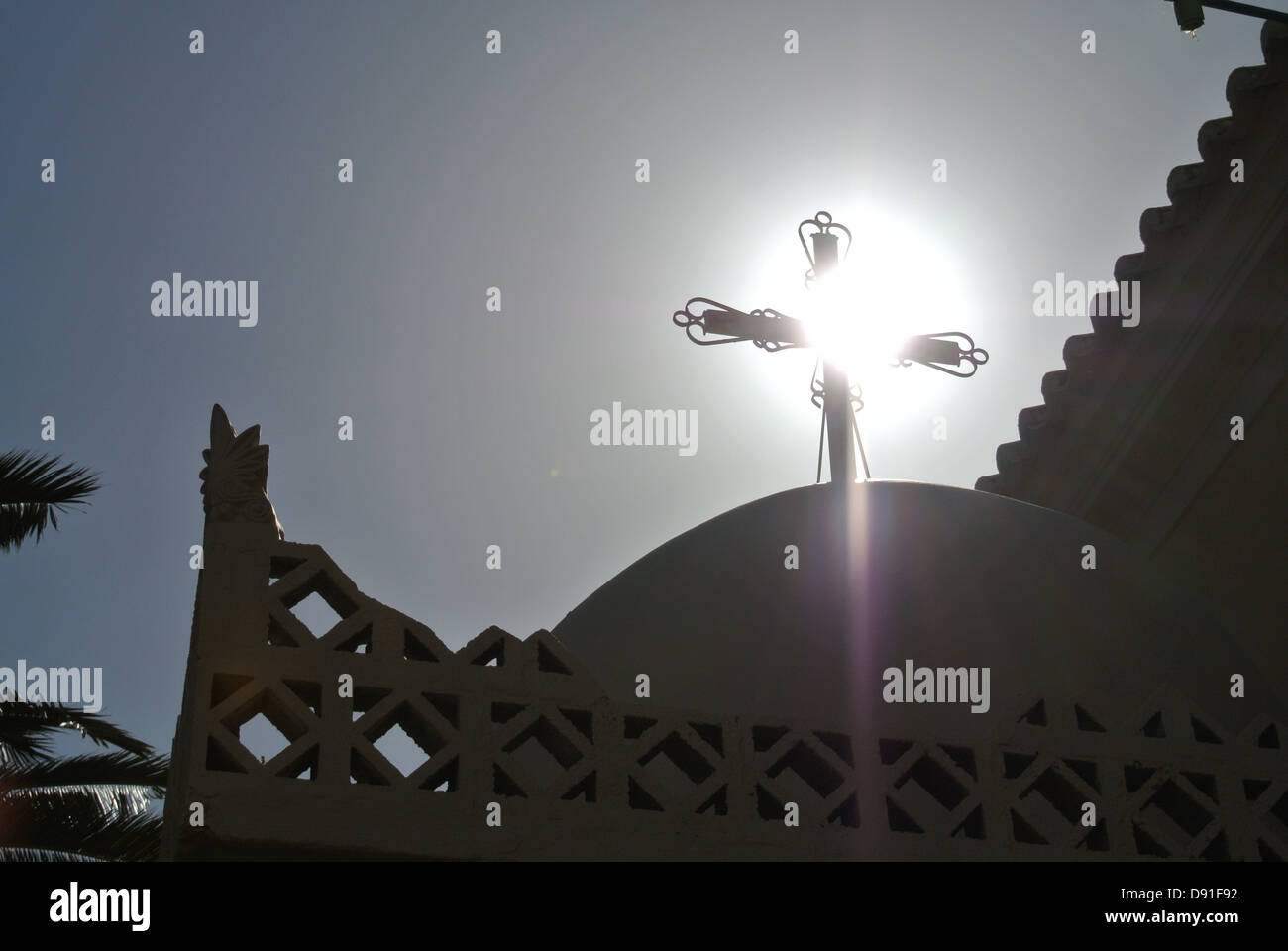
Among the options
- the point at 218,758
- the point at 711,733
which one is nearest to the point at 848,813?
the point at 711,733

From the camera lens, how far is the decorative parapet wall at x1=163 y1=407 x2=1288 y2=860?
4887 millimetres

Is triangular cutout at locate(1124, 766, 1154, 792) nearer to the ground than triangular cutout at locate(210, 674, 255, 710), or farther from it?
nearer to the ground

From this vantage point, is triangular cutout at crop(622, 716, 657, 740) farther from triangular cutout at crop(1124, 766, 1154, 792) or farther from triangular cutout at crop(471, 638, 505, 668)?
triangular cutout at crop(1124, 766, 1154, 792)

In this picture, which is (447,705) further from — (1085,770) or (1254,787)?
(1254,787)

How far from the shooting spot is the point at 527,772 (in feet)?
17.6

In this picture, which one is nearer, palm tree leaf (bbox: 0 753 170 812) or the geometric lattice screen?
the geometric lattice screen

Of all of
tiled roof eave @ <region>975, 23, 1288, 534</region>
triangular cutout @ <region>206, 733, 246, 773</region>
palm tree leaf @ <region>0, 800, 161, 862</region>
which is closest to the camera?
triangular cutout @ <region>206, 733, 246, 773</region>

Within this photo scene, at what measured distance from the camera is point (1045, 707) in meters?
6.02

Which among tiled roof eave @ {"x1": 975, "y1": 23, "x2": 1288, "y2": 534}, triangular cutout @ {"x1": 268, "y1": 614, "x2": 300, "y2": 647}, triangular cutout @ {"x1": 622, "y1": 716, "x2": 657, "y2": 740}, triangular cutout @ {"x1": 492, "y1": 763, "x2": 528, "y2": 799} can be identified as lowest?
triangular cutout @ {"x1": 492, "y1": 763, "x2": 528, "y2": 799}

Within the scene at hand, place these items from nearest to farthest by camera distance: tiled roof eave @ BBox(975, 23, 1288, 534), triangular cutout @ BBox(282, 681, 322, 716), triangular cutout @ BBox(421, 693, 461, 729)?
triangular cutout @ BBox(282, 681, 322, 716)
triangular cutout @ BBox(421, 693, 461, 729)
tiled roof eave @ BBox(975, 23, 1288, 534)

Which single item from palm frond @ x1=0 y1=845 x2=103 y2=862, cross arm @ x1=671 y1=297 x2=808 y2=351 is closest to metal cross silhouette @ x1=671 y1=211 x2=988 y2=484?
cross arm @ x1=671 y1=297 x2=808 y2=351

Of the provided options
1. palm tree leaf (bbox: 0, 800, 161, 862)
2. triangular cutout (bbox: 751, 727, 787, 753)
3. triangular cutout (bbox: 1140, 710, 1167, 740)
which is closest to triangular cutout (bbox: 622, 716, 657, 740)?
triangular cutout (bbox: 751, 727, 787, 753)

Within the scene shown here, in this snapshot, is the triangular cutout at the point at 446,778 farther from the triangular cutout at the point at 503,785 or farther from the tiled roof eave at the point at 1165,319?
the tiled roof eave at the point at 1165,319

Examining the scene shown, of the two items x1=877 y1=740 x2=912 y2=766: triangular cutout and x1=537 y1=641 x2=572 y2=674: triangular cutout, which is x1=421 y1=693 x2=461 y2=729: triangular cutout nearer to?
x1=537 y1=641 x2=572 y2=674: triangular cutout
